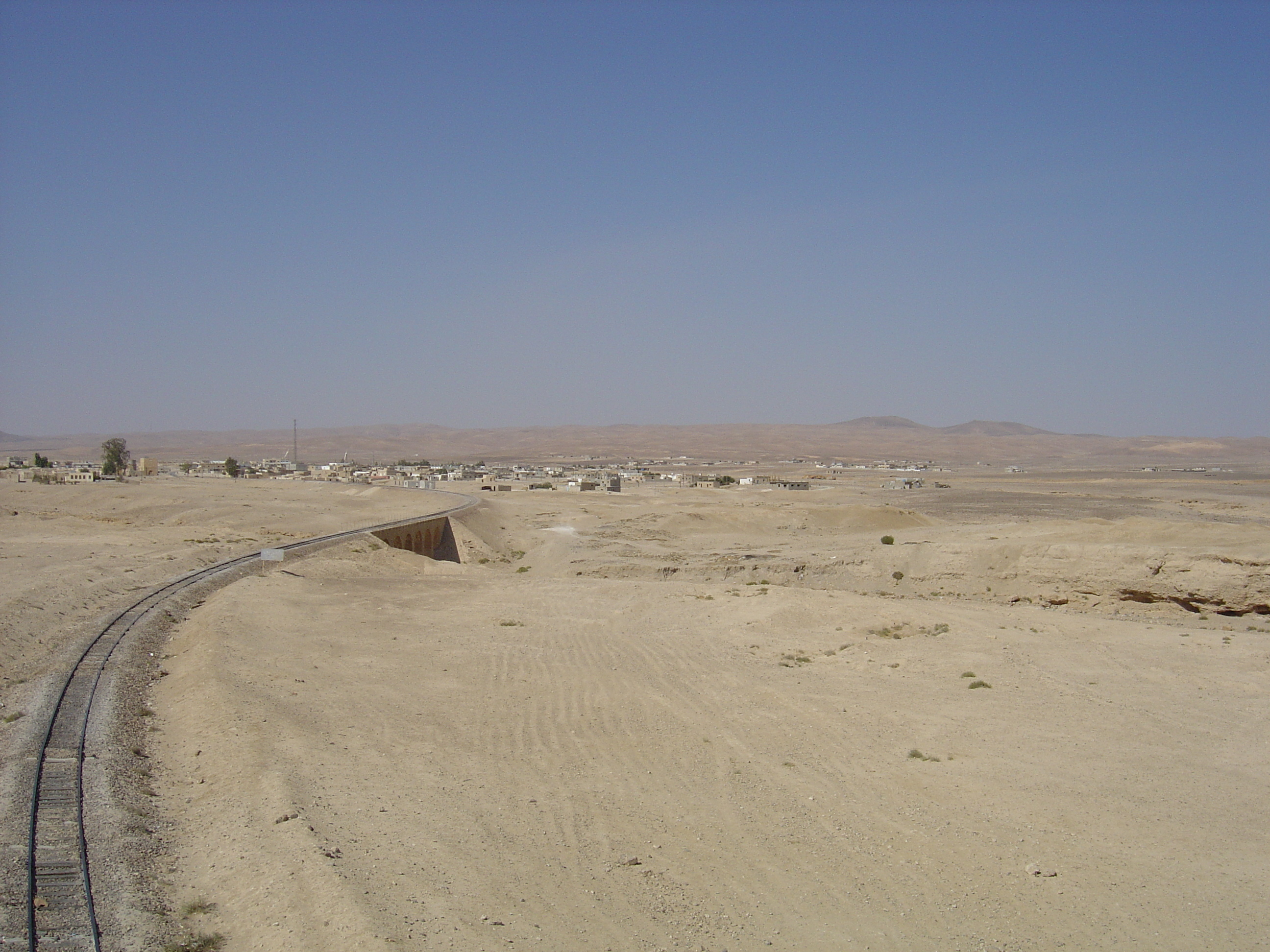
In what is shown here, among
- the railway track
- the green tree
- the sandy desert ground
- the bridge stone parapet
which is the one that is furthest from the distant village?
the railway track

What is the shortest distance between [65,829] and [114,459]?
304 feet

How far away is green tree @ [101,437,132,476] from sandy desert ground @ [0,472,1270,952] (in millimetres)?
61684

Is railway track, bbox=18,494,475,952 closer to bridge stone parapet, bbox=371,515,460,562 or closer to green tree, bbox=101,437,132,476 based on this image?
bridge stone parapet, bbox=371,515,460,562

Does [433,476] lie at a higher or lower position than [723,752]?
higher

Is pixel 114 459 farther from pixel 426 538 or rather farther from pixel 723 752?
pixel 723 752

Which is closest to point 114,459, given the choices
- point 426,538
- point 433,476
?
point 433,476

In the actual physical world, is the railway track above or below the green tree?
below

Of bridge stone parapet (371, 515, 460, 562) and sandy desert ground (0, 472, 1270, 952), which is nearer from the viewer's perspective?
sandy desert ground (0, 472, 1270, 952)

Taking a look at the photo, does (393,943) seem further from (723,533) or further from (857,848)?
(723,533)

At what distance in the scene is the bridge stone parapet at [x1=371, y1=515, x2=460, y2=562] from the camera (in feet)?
131

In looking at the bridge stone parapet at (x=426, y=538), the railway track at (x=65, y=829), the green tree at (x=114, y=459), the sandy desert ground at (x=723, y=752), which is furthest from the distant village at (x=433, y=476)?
the railway track at (x=65, y=829)

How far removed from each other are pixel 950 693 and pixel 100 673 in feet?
46.1

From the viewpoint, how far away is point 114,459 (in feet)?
295

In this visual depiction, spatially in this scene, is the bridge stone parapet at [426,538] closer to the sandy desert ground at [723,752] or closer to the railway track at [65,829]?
the sandy desert ground at [723,752]
